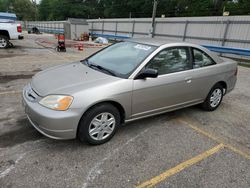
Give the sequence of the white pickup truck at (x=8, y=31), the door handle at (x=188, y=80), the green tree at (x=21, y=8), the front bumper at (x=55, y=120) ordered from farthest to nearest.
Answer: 1. the green tree at (x=21, y=8)
2. the white pickup truck at (x=8, y=31)
3. the door handle at (x=188, y=80)
4. the front bumper at (x=55, y=120)

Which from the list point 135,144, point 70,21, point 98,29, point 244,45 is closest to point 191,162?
point 135,144

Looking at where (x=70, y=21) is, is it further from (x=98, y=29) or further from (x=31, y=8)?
(x=31, y=8)

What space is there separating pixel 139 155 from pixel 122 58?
1681 millimetres

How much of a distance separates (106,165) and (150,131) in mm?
1171

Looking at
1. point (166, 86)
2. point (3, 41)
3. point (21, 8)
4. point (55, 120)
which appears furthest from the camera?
point (21, 8)

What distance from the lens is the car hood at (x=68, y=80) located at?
2955 mm

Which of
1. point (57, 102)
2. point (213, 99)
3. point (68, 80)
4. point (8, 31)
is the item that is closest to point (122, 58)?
point (68, 80)

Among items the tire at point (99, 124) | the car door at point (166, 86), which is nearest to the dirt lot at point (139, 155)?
the tire at point (99, 124)

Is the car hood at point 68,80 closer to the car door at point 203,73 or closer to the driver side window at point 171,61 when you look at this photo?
the driver side window at point 171,61

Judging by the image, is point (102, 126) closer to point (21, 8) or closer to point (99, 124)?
point (99, 124)

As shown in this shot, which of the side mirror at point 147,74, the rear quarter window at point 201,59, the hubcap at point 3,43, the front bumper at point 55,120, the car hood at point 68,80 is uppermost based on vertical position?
the rear quarter window at point 201,59

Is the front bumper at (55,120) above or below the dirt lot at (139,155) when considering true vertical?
above

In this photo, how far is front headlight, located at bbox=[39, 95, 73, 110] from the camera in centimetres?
278

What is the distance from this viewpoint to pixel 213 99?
15.2 feet
